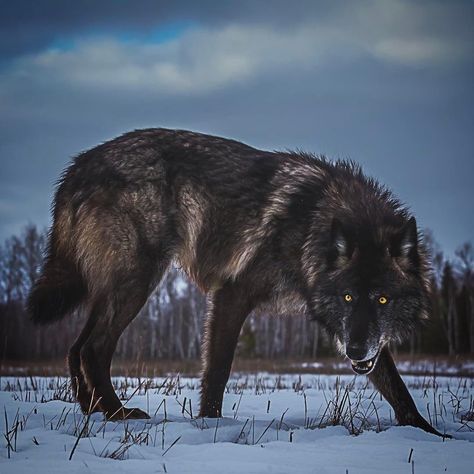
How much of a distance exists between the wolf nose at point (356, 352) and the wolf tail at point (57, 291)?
2.48 meters

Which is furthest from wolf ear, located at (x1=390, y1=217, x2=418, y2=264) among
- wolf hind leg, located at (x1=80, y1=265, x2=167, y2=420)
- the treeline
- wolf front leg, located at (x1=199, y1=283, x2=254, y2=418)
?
the treeline

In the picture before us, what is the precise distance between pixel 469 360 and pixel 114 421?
3167cm

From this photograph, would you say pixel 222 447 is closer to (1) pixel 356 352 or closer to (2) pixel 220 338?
(1) pixel 356 352

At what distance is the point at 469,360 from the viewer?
106ft

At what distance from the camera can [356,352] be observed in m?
4.57

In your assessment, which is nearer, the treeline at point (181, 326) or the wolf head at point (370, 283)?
the wolf head at point (370, 283)

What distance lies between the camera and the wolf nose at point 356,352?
4.57 metres

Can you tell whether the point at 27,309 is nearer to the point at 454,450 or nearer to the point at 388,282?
the point at 388,282

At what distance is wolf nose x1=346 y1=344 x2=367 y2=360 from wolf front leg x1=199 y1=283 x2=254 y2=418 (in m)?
1.04

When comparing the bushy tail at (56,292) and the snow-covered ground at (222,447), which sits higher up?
the bushy tail at (56,292)

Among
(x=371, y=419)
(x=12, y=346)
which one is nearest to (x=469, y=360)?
(x=12, y=346)

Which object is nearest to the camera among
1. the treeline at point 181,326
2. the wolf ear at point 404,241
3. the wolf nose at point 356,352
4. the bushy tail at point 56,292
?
the wolf nose at point 356,352

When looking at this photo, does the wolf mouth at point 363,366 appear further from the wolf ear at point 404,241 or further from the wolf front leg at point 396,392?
the wolf ear at point 404,241

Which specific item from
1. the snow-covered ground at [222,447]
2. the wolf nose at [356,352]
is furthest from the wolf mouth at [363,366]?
the snow-covered ground at [222,447]
